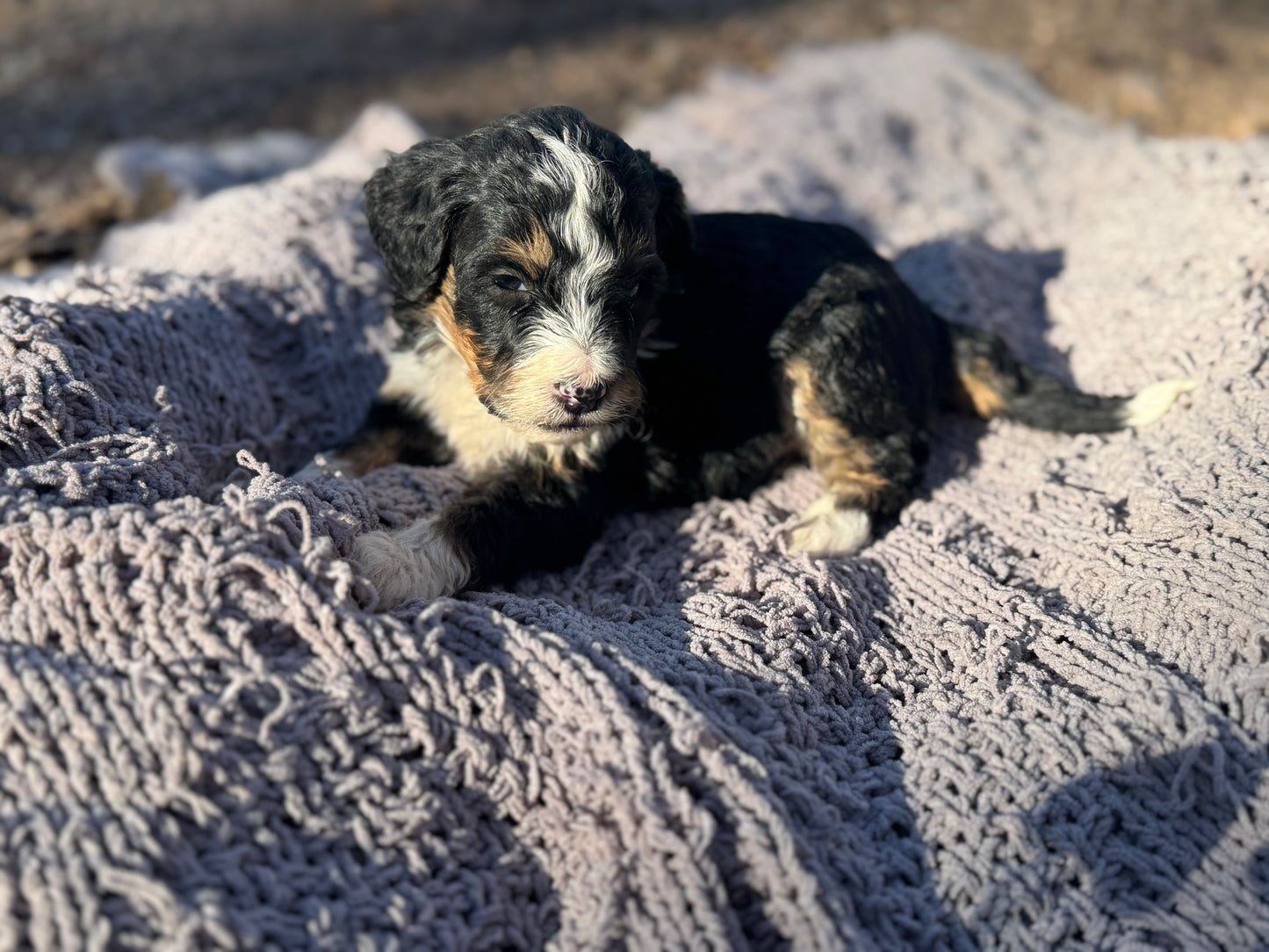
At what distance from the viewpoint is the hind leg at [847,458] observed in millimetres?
3248

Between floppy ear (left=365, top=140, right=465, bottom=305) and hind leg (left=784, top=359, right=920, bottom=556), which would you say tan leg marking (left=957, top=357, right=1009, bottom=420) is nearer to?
hind leg (left=784, top=359, right=920, bottom=556)

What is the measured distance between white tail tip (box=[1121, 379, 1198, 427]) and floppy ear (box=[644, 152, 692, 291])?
1629 mm

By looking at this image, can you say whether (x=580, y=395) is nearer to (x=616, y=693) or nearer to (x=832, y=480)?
(x=616, y=693)

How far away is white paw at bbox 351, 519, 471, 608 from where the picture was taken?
2463 mm

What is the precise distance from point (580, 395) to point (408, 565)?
602 millimetres

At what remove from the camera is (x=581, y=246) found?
256cm

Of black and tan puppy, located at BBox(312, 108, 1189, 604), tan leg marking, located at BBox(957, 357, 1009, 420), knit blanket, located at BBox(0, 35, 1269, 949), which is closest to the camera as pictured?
knit blanket, located at BBox(0, 35, 1269, 949)

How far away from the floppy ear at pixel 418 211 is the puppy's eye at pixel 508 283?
9.0 inches

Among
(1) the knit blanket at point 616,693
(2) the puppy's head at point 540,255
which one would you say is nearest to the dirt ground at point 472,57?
(1) the knit blanket at point 616,693

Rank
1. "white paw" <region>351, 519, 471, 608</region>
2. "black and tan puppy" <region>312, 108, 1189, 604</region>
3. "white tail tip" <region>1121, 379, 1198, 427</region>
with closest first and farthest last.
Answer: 1. "white paw" <region>351, 519, 471, 608</region>
2. "black and tan puppy" <region>312, 108, 1189, 604</region>
3. "white tail tip" <region>1121, 379, 1198, 427</region>

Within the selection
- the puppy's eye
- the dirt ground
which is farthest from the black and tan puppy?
the dirt ground

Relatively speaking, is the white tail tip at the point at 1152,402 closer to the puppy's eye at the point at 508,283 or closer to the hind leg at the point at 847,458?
the hind leg at the point at 847,458

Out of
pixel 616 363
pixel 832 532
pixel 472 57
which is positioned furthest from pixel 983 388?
pixel 472 57

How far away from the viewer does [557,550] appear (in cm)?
298
